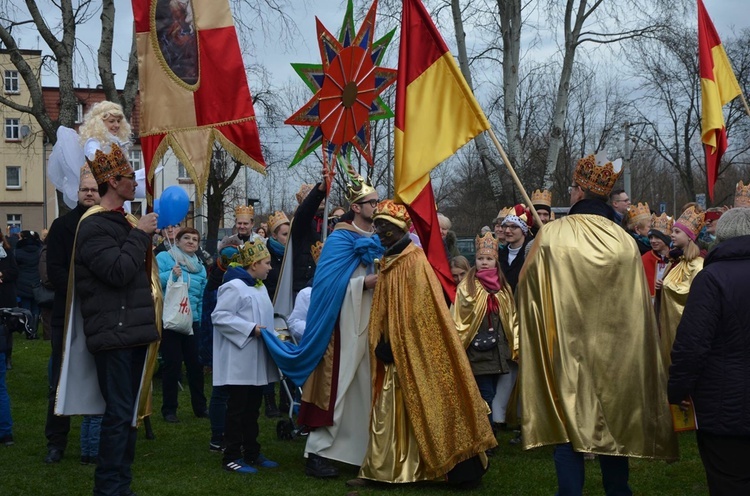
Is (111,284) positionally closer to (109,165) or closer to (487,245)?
(109,165)

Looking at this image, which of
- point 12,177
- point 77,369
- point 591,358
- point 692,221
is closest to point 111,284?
point 77,369

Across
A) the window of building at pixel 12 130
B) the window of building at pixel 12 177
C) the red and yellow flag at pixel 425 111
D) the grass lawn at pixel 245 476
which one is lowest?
the grass lawn at pixel 245 476

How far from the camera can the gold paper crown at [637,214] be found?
34.2ft

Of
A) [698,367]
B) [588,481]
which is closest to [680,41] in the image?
[588,481]

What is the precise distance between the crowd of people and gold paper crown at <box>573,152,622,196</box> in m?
0.01

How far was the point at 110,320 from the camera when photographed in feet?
18.6

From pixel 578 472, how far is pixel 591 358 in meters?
0.69

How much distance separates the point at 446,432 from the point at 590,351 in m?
1.45

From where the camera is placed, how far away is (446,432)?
6.49 metres

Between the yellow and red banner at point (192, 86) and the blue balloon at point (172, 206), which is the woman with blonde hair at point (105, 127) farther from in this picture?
the yellow and red banner at point (192, 86)

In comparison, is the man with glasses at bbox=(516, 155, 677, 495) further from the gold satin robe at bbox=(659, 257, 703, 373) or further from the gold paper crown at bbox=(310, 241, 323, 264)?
the gold paper crown at bbox=(310, 241, 323, 264)

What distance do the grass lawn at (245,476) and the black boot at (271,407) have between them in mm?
836

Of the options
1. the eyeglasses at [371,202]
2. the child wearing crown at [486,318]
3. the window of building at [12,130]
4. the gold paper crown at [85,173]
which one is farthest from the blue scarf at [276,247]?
the window of building at [12,130]

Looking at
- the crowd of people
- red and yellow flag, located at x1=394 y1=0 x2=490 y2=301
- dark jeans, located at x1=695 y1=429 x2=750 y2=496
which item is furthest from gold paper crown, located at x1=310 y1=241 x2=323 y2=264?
dark jeans, located at x1=695 y1=429 x2=750 y2=496
